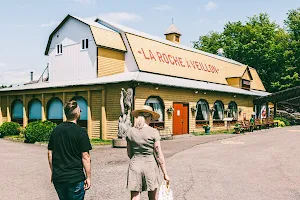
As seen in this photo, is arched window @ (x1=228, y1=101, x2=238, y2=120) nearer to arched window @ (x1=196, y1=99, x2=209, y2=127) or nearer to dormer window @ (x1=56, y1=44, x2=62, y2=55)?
arched window @ (x1=196, y1=99, x2=209, y2=127)

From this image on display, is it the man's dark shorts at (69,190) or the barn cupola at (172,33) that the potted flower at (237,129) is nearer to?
the barn cupola at (172,33)

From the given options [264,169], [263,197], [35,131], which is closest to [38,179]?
[263,197]

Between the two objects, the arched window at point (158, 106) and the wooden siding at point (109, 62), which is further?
the wooden siding at point (109, 62)

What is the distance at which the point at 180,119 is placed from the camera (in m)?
23.0

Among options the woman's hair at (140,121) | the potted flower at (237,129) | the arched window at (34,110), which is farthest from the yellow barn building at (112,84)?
the woman's hair at (140,121)

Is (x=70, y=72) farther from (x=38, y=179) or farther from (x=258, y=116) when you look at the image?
(x=258, y=116)

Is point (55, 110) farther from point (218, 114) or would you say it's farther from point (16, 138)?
point (218, 114)

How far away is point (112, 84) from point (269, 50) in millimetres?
31381

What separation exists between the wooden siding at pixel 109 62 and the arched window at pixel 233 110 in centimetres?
1114

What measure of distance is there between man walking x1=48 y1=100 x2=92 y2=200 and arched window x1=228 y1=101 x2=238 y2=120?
25505 millimetres

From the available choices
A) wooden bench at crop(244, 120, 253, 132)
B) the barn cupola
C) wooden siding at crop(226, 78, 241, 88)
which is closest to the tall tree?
wooden siding at crop(226, 78, 241, 88)

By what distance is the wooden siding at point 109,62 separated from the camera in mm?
22047

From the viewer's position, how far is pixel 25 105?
25.5 meters

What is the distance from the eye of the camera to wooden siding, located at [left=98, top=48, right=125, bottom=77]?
22.0 meters
